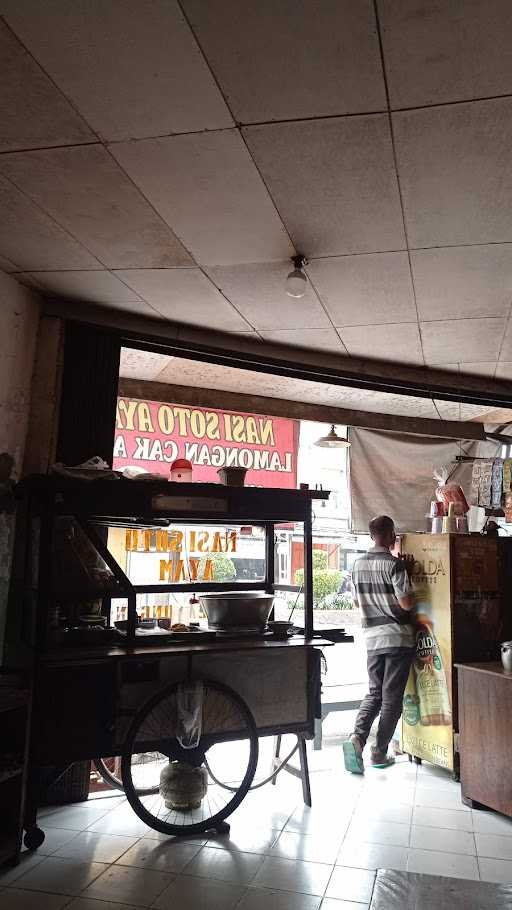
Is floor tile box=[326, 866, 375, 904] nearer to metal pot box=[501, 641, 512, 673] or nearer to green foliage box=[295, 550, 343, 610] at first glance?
metal pot box=[501, 641, 512, 673]

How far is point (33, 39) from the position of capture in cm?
211

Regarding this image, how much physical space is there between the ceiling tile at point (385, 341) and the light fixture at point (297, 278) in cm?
107

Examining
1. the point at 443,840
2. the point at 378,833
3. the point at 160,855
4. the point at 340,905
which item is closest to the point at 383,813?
the point at 378,833

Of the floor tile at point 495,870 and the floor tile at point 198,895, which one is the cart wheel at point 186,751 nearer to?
the floor tile at point 198,895

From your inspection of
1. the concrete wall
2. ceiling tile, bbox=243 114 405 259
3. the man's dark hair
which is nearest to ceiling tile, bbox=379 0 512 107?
ceiling tile, bbox=243 114 405 259

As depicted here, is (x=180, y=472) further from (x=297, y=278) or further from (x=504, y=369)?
A: (x=504, y=369)

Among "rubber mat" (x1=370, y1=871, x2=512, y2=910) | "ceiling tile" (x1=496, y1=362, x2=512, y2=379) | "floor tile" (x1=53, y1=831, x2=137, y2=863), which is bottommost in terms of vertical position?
"floor tile" (x1=53, y1=831, x2=137, y2=863)

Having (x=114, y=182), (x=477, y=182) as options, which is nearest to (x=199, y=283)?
(x=114, y=182)

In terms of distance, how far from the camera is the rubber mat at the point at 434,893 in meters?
2.74

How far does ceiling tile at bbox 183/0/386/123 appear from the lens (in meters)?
1.98

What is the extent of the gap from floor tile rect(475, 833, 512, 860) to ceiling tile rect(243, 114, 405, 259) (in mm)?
3215

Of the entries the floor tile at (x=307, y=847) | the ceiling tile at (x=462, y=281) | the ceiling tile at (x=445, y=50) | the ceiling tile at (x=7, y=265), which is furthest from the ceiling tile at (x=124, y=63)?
the floor tile at (x=307, y=847)

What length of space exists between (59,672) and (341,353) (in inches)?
125

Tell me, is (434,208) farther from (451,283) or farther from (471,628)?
(471,628)
